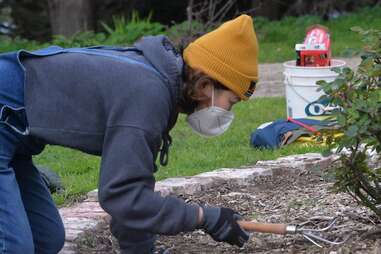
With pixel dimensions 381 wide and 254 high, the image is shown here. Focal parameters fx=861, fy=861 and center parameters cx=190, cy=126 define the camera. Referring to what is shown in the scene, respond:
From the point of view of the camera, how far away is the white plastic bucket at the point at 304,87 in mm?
6188

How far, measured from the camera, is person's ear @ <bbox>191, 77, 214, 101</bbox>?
2898mm

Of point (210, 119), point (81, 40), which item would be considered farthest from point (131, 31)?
point (210, 119)

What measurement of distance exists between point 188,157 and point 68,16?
7937mm

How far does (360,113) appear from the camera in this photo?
10.4ft

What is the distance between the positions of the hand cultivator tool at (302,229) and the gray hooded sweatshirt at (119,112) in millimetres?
334

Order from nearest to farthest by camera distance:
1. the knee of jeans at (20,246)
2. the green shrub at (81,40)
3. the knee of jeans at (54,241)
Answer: the knee of jeans at (20,246)
the knee of jeans at (54,241)
the green shrub at (81,40)

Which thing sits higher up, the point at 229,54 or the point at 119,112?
the point at 229,54

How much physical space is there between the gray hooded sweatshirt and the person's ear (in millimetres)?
86

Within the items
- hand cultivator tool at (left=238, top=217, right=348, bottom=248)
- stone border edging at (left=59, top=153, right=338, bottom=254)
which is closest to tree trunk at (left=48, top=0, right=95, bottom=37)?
stone border edging at (left=59, top=153, right=338, bottom=254)

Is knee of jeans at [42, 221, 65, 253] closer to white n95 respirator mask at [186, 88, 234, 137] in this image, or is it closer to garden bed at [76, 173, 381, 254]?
garden bed at [76, 173, 381, 254]

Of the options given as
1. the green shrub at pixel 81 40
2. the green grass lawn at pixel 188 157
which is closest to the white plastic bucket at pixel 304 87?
the green grass lawn at pixel 188 157

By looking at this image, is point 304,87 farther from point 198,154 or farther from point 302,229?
point 302,229

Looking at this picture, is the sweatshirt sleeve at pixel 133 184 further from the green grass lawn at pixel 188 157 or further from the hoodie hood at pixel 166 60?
the green grass lawn at pixel 188 157

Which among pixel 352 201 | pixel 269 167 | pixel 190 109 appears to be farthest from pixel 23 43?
pixel 190 109
